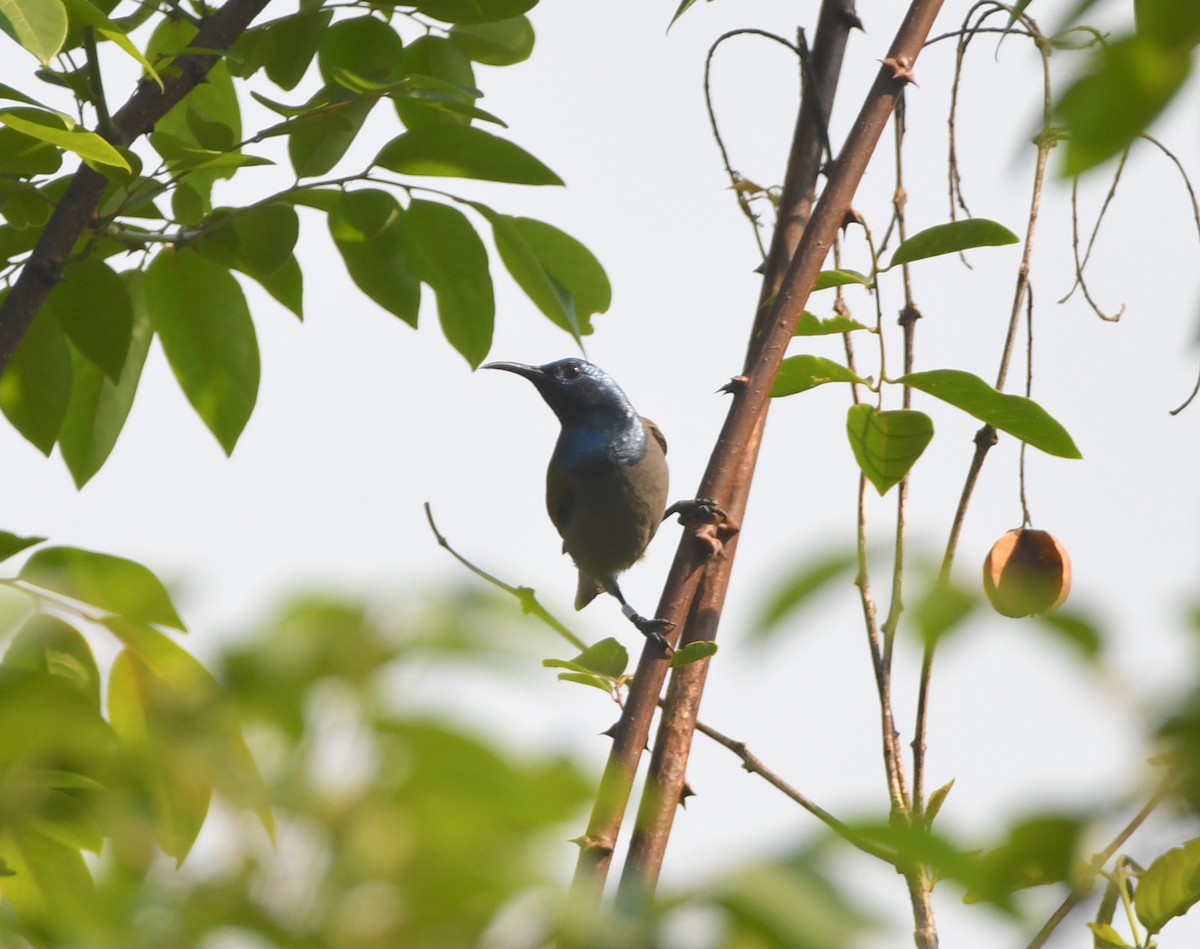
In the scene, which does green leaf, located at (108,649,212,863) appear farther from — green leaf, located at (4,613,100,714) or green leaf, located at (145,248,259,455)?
green leaf, located at (145,248,259,455)

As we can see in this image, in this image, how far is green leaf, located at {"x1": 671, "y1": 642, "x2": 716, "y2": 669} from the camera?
5.41ft

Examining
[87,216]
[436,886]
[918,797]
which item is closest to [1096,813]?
[436,886]

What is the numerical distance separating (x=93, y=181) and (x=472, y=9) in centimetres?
67

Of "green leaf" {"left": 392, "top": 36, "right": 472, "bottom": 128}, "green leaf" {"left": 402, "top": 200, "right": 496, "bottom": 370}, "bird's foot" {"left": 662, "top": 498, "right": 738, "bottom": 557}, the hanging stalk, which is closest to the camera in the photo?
the hanging stalk

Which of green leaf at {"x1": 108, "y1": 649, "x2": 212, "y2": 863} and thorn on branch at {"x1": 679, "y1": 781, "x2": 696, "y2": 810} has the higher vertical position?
thorn on branch at {"x1": 679, "y1": 781, "x2": 696, "y2": 810}

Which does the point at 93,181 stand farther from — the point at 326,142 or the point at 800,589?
the point at 800,589

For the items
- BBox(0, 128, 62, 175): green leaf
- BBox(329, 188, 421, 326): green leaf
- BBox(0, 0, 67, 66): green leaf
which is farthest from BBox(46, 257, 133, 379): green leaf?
BBox(0, 0, 67, 66): green leaf

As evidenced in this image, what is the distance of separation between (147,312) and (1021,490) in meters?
1.61

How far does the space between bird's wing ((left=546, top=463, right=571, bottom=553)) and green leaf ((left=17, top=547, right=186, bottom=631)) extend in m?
3.71

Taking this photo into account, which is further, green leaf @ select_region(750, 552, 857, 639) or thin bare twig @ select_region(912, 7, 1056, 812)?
thin bare twig @ select_region(912, 7, 1056, 812)

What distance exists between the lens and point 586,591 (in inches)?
232

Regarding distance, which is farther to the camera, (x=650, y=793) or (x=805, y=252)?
(x=805, y=252)

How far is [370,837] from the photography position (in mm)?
642

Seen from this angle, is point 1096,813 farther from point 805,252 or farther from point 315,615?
point 805,252
